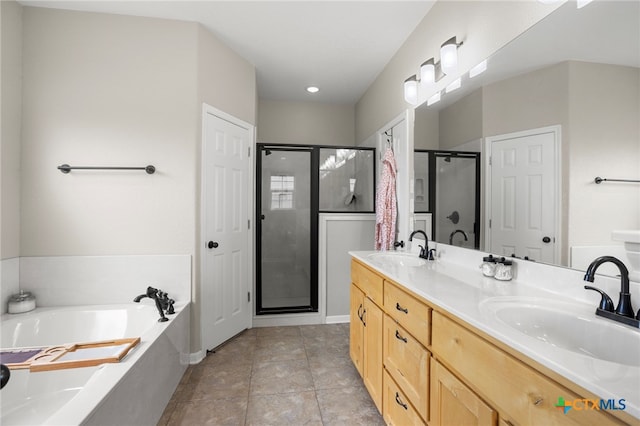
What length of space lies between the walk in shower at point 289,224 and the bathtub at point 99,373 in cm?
108

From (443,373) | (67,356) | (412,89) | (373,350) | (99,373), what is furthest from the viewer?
(412,89)

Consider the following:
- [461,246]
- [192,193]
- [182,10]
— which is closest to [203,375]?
[192,193]

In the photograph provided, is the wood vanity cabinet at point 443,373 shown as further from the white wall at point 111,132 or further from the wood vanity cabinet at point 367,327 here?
the white wall at point 111,132

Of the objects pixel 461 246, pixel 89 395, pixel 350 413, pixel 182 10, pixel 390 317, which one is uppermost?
pixel 182 10

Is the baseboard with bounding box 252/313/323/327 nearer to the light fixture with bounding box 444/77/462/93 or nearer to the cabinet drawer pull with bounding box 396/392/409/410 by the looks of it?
the cabinet drawer pull with bounding box 396/392/409/410

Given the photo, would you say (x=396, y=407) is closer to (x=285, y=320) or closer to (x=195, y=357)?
(x=195, y=357)

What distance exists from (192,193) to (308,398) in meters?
1.74

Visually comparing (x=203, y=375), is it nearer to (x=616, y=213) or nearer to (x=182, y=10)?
(x=616, y=213)

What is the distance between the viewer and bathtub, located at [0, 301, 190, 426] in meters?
1.18

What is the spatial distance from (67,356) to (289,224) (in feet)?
6.78

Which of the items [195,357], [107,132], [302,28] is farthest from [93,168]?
[302,28]

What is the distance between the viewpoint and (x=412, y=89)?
2209 mm

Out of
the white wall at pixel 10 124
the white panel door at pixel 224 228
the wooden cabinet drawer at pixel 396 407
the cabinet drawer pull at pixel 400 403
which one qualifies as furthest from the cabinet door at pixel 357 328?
the white wall at pixel 10 124

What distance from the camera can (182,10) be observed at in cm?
216
